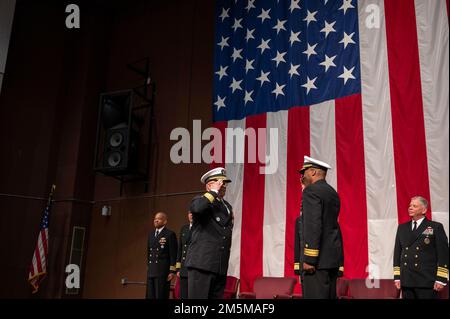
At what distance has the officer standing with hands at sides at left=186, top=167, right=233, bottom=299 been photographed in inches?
137

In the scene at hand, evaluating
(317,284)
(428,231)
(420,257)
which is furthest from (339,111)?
(317,284)

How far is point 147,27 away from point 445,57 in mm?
5198

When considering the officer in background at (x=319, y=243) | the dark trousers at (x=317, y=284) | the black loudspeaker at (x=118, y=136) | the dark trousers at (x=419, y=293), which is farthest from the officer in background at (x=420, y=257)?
the black loudspeaker at (x=118, y=136)

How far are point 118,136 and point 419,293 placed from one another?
506cm

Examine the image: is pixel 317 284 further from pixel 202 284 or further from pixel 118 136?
pixel 118 136

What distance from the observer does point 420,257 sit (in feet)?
14.1

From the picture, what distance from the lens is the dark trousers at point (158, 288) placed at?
618cm

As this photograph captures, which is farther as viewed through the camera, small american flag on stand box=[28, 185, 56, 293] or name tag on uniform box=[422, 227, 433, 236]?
small american flag on stand box=[28, 185, 56, 293]

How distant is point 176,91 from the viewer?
8023 millimetres

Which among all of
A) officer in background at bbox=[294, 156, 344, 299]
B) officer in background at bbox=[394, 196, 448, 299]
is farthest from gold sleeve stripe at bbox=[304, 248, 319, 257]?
officer in background at bbox=[394, 196, 448, 299]

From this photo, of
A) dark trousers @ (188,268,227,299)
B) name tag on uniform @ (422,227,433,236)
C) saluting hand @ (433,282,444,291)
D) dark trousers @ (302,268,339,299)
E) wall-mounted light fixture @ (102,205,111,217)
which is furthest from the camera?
wall-mounted light fixture @ (102,205,111,217)

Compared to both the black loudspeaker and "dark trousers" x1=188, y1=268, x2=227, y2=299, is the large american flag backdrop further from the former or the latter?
"dark trousers" x1=188, y1=268, x2=227, y2=299

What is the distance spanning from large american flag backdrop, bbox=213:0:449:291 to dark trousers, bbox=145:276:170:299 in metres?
0.90

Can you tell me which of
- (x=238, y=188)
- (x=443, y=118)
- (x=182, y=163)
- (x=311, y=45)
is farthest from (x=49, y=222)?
(x=443, y=118)
